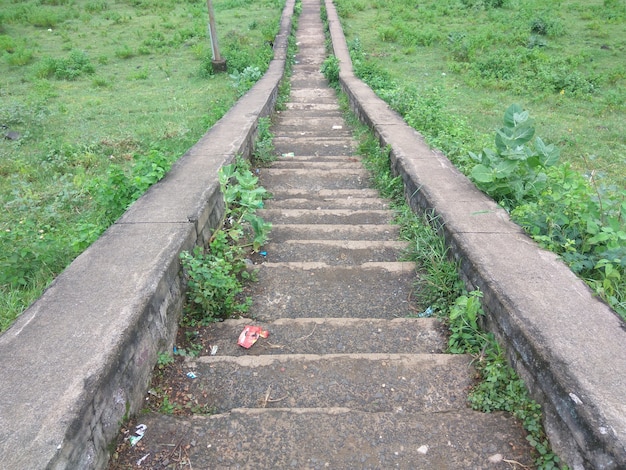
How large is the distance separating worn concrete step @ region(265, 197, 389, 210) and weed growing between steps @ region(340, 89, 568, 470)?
1.42 ft

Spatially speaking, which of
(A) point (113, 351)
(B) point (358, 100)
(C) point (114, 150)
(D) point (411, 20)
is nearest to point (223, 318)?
(A) point (113, 351)

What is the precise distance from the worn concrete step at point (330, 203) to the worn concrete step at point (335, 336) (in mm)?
1959

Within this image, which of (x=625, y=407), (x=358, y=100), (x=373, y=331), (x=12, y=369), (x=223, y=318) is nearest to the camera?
(x=625, y=407)

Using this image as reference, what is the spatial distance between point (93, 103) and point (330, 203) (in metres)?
6.23

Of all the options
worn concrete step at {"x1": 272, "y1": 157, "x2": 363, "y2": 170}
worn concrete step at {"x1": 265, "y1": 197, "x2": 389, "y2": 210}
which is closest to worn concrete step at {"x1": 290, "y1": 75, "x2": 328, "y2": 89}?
worn concrete step at {"x1": 272, "y1": 157, "x2": 363, "y2": 170}

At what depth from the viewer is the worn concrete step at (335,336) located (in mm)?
2689

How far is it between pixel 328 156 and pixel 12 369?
4.83 m

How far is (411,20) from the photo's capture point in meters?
15.4

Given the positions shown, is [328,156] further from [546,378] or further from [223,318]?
[546,378]

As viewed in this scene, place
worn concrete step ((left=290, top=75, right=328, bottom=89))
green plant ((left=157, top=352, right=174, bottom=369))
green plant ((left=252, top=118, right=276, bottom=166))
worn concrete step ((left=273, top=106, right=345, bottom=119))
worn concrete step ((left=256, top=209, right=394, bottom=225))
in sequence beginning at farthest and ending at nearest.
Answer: worn concrete step ((left=290, top=75, right=328, bottom=89)), worn concrete step ((left=273, top=106, right=345, bottom=119)), green plant ((left=252, top=118, right=276, bottom=166)), worn concrete step ((left=256, top=209, right=394, bottom=225)), green plant ((left=157, top=352, right=174, bottom=369))

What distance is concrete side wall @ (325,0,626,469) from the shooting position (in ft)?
5.76

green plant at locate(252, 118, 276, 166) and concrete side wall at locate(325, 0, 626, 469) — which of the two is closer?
concrete side wall at locate(325, 0, 626, 469)

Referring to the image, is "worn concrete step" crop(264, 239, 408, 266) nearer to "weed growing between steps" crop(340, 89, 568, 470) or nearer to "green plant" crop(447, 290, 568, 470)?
"weed growing between steps" crop(340, 89, 568, 470)

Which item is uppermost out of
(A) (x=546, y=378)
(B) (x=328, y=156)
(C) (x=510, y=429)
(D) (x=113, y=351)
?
(D) (x=113, y=351)
